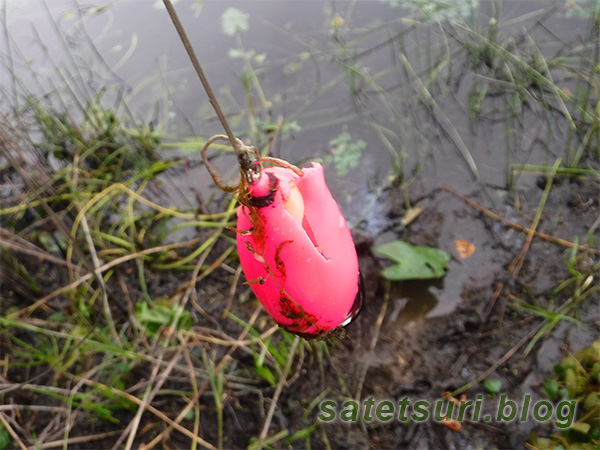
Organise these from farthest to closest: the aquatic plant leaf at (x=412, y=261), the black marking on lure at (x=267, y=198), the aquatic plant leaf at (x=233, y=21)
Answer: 1. the aquatic plant leaf at (x=233, y=21)
2. the aquatic plant leaf at (x=412, y=261)
3. the black marking on lure at (x=267, y=198)

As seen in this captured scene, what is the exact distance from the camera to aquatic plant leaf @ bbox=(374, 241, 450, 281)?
1272mm

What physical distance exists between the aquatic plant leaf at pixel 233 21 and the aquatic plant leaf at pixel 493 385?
1.51 metres

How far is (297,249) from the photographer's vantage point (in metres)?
0.87

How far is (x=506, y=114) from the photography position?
1541 millimetres

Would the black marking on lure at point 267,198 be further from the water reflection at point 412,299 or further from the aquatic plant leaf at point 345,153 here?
the aquatic plant leaf at point 345,153

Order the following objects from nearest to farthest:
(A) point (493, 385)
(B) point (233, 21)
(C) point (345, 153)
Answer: (A) point (493, 385) < (C) point (345, 153) < (B) point (233, 21)

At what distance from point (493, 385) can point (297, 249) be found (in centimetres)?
61

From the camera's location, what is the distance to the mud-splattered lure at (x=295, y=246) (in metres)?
0.85

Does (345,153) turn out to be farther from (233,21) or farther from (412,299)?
(233,21)

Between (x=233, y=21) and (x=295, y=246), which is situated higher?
(x=233, y=21)

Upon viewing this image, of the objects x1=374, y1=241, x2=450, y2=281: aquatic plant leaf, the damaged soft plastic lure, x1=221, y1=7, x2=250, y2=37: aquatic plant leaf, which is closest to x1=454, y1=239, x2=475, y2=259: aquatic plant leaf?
x1=374, y1=241, x2=450, y2=281: aquatic plant leaf

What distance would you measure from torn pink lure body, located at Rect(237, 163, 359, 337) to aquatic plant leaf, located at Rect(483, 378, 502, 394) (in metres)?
0.43

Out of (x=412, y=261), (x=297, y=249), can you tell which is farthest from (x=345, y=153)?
(x=297, y=249)

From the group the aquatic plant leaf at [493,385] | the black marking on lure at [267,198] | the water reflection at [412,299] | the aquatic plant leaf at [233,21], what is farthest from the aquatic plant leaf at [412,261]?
the aquatic plant leaf at [233,21]
